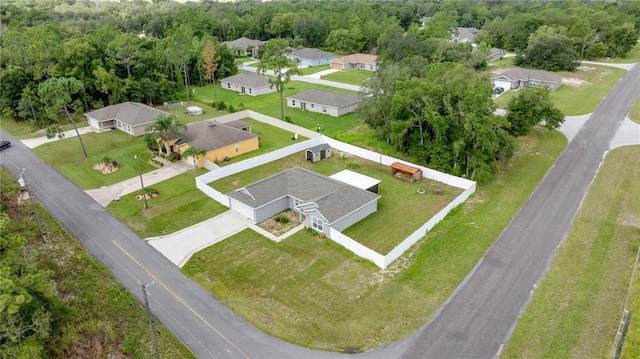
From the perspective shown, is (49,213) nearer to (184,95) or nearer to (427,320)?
(427,320)

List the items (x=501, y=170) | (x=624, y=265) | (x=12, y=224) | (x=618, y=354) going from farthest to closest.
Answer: (x=501, y=170)
(x=12, y=224)
(x=624, y=265)
(x=618, y=354)

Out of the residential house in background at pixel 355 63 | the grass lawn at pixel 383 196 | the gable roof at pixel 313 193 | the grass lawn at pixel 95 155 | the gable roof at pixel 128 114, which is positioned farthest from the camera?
the residential house in background at pixel 355 63

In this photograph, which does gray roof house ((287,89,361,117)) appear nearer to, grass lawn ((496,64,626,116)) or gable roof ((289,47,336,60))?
grass lawn ((496,64,626,116))

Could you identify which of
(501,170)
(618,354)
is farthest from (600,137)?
(618,354)

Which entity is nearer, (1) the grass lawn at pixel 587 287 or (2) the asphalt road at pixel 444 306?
(1) the grass lawn at pixel 587 287

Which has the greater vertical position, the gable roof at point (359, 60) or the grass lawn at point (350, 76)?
the gable roof at point (359, 60)

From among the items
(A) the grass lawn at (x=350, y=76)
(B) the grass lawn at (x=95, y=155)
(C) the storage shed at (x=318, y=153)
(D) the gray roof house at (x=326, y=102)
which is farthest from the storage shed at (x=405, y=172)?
(A) the grass lawn at (x=350, y=76)

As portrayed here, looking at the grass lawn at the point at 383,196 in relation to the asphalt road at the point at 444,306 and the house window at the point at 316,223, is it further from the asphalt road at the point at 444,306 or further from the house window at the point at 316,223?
the asphalt road at the point at 444,306
